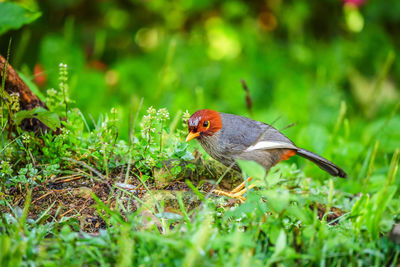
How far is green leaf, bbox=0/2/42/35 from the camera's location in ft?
11.1

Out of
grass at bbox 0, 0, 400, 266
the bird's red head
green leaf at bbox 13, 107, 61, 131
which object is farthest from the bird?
green leaf at bbox 13, 107, 61, 131

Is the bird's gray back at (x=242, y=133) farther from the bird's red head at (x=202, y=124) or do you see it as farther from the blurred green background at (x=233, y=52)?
the blurred green background at (x=233, y=52)

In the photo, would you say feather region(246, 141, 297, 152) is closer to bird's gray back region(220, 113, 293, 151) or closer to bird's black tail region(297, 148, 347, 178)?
bird's gray back region(220, 113, 293, 151)

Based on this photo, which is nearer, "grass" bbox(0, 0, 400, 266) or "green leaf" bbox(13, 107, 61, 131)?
"grass" bbox(0, 0, 400, 266)

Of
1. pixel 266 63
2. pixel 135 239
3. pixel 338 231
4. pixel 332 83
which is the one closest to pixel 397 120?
pixel 332 83

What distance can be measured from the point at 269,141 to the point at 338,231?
963 millimetres

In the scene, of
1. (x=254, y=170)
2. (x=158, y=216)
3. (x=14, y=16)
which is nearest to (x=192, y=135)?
(x=158, y=216)

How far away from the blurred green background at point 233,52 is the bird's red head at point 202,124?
1741 millimetres

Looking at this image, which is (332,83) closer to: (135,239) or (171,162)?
(171,162)

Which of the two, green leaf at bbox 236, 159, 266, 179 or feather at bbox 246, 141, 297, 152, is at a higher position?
green leaf at bbox 236, 159, 266, 179

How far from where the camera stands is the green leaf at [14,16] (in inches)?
133

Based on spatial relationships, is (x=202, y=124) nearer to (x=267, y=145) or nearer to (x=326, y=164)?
(x=267, y=145)

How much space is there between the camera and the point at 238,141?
10.5 feet

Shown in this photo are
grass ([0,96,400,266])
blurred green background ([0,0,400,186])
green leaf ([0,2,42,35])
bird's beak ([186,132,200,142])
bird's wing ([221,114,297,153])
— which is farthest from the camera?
blurred green background ([0,0,400,186])
